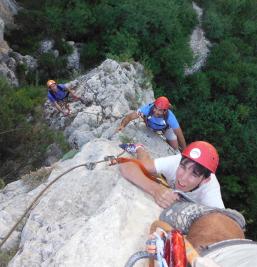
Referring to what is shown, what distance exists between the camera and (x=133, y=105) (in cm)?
1139

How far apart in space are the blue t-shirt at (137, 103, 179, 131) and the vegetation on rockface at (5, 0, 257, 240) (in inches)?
397

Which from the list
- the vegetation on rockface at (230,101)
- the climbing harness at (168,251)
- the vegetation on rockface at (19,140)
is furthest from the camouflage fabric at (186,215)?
the vegetation on rockface at (230,101)

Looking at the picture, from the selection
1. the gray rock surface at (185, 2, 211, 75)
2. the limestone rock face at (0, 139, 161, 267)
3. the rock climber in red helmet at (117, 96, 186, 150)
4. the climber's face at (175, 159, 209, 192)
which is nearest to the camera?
the limestone rock face at (0, 139, 161, 267)

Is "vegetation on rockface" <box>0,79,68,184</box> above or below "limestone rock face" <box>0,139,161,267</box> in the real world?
below

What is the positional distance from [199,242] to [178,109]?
1804cm

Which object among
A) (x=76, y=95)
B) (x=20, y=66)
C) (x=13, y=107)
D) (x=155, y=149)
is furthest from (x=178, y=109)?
(x=155, y=149)

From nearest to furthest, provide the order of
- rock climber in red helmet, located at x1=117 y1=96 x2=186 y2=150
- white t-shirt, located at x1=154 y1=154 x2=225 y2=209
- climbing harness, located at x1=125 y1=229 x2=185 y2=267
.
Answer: climbing harness, located at x1=125 y1=229 x2=185 y2=267, white t-shirt, located at x1=154 y1=154 x2=225 y2=209, rock climber in red helmet, located at x1=117 y1=96 x2=186 y2=150

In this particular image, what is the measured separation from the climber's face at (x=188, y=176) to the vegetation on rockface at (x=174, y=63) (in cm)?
1432

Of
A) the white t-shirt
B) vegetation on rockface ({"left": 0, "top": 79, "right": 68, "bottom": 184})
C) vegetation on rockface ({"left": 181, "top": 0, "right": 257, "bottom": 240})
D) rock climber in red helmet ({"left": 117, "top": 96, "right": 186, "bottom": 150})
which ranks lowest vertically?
vegetation on rockface ({"left": 181, "top": 0, "right": 257, "bottom": 240})

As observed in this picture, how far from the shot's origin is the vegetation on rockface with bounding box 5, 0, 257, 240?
63.5ft

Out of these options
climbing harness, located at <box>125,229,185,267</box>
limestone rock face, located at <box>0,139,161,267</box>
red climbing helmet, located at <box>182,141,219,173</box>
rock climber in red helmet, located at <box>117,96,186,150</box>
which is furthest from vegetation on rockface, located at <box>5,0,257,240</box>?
climbing harness, located at <box>125,229,185,267</box>

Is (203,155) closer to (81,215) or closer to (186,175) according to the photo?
(186,175)

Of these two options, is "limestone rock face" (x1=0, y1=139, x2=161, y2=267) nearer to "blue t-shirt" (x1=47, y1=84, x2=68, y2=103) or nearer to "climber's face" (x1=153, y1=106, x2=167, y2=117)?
"climber's face" (x1=153, y1=106, x2=167, y2=117)

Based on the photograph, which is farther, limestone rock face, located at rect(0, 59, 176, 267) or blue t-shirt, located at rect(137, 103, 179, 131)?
blue t-shirt, located at rect(137, 103, 179, 131)
